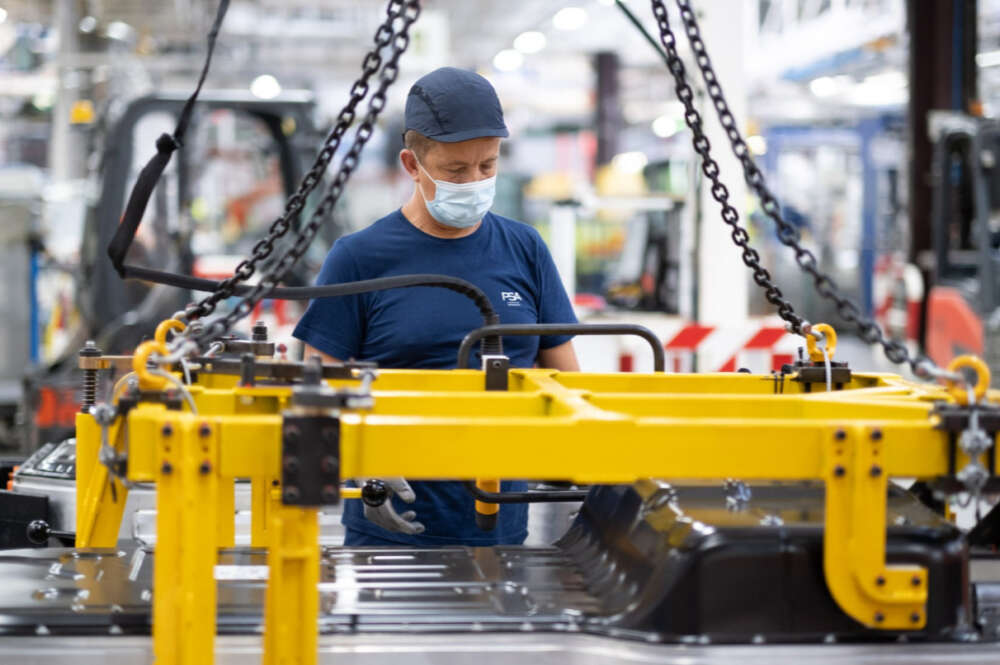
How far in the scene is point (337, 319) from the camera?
10.1ft

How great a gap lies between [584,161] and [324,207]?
87.7 ft

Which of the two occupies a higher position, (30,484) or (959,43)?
(959,43)

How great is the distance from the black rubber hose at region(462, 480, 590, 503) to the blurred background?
3348 millimetres

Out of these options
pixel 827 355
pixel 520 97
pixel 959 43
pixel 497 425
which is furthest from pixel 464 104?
pixel 520 97

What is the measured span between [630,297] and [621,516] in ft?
25.1

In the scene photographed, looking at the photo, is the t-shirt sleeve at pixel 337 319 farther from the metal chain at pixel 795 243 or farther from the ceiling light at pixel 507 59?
the ceiling light at pixel 507 59

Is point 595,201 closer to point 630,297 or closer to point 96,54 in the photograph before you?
point 630,297

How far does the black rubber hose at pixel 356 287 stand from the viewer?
2.59 m

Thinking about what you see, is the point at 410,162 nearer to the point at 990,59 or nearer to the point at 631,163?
the point at 631,163

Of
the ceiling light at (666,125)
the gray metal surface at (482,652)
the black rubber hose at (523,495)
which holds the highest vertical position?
the ceiling light at (666,125)

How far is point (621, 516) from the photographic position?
8.25 feet

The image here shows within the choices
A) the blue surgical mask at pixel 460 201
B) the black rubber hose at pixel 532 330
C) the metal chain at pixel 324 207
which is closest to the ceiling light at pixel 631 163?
the blue surgical mask at pixel 460 201

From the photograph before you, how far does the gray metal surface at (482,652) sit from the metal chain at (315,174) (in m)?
0.71

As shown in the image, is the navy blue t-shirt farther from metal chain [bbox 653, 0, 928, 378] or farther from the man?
metal chain [bbox 653, 0, 928, 378]
